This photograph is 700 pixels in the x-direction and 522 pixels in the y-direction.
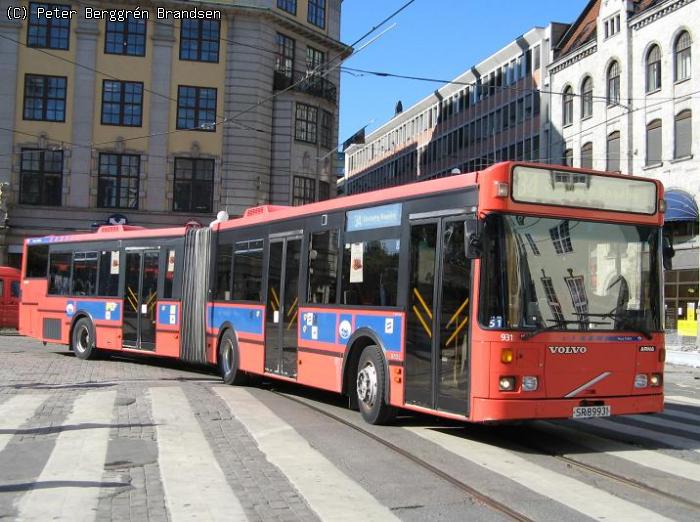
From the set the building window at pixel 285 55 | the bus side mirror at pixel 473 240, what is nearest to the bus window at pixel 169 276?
the bus side mirror at pixel 473 240

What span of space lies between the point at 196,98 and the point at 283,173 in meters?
5.78

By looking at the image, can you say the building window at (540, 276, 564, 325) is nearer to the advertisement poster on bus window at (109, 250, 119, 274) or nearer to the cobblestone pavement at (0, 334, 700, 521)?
the cobblestone pavement at (0, 334, 700, 521)

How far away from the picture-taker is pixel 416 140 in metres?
74.2

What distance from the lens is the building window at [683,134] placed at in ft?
111

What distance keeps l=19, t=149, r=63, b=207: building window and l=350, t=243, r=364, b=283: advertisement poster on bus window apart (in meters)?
33.1

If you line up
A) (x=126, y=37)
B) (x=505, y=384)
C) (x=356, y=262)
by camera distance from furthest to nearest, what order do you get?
(x=126, y=37), (x=356, y=262), (x=505, y=384)

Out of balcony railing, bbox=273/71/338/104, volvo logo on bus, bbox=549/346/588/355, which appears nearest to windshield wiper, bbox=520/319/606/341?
volvo logo on bus, bbox=549/346/588/355

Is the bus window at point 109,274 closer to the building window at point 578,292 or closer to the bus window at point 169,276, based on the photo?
the bus window at point 169,276

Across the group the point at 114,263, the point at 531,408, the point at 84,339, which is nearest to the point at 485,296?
the point at 531,408

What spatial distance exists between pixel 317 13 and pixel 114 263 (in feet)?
98.0

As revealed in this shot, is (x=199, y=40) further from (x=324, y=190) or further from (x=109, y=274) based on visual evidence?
(x=109, y=274)

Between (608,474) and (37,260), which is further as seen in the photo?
(37,260)

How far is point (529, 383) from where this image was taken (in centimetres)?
785

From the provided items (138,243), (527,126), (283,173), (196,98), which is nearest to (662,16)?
(527,126)
